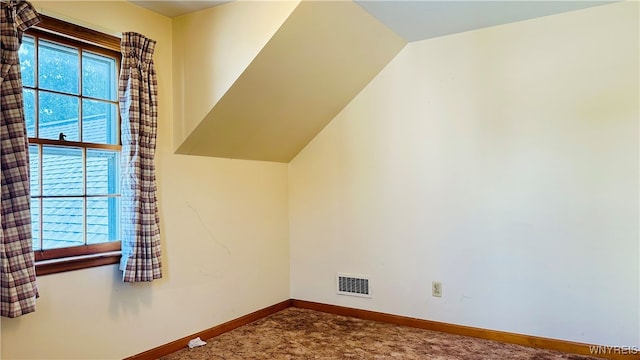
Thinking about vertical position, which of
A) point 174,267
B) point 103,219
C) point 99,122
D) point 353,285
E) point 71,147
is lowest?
point 353,285

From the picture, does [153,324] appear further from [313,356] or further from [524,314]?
[524,314]

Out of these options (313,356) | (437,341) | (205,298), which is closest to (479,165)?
(437,341)

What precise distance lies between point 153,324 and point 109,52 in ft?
5.79

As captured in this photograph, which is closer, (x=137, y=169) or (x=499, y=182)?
(x=137, y=169)

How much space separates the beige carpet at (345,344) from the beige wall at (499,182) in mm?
197

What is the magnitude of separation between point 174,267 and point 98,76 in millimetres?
1334

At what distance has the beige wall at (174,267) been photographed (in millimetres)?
2340

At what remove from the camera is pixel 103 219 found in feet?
8.70

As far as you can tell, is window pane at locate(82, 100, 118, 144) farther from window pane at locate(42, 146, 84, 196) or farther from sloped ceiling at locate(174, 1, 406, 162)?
sloped ceiling at locate(174, 1, 406, 162)

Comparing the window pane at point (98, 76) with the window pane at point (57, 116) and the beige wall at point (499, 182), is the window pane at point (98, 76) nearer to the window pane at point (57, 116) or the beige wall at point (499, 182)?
the window pane at point (57, 116)

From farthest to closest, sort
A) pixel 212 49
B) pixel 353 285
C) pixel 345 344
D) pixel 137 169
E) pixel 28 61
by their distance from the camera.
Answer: pixel 353 285 < pixel 345 344 < pixel 212 49 < pixel 137 169 < pixel 28 61

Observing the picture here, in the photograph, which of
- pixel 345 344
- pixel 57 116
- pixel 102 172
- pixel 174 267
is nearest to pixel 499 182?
pixel 345 344

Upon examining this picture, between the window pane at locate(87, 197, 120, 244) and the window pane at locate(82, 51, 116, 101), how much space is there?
65cm

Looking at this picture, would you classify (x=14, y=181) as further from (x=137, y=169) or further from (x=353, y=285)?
(x=353, y=285)
